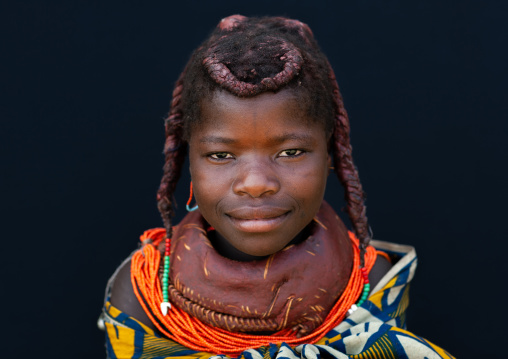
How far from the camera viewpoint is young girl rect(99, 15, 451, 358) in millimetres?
1332

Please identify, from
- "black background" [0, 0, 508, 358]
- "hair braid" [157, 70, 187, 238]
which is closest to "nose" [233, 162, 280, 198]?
"hair braid" [157, 70, 187, 238]

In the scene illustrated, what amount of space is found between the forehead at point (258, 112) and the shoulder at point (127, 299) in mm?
522

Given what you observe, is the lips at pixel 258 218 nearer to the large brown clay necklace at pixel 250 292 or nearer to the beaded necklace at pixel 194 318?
the large brown clay necklace at pixel 250 292

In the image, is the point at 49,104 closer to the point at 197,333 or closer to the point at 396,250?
the point at 197,333

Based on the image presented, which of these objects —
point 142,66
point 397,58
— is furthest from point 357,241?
point 142,66

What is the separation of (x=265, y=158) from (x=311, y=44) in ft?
1.14

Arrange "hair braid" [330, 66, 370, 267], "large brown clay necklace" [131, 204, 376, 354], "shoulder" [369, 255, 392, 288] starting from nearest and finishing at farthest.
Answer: "large brown clay necklace" [131, 204, 376, 354], "hair braid" [330, 66, 370, 267], "shoulder" [369, 255, 392, 288]

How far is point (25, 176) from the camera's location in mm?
2084

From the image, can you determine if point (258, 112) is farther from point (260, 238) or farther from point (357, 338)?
point (357, 338)

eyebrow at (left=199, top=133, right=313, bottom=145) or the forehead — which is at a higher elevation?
the forehead

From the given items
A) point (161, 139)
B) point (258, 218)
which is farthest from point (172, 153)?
point (161, 139)

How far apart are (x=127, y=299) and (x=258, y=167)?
556mm

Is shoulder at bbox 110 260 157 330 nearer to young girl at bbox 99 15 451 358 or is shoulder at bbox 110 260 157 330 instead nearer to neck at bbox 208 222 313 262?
young girl at bbox 99 15 451 358

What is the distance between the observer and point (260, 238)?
4.50 feet
